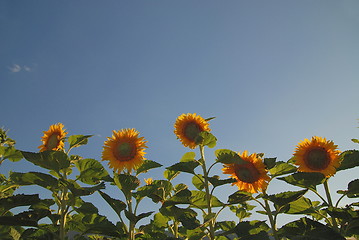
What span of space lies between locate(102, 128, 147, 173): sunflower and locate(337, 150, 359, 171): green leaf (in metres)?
2.60

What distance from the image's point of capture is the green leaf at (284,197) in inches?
142

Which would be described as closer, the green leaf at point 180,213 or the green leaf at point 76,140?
the green leaf at point 180,213

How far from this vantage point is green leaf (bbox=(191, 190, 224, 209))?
3986mm

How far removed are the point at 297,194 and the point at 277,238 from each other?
1.90 feet

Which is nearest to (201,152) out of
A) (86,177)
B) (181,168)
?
(181,168)

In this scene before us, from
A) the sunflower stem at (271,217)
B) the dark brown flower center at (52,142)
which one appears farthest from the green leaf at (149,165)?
the sunflower stem at (271,217)

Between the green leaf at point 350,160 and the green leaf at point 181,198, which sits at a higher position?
the green leaf at point 350,160

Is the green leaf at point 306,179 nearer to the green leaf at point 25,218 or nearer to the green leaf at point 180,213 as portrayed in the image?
the green leaf at point 180,213

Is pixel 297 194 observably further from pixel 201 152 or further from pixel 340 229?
pixel 201 152

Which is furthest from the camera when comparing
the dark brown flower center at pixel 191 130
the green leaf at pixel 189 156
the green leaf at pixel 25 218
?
the dark brown flower center at pixel 191 130

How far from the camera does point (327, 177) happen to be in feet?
12.7

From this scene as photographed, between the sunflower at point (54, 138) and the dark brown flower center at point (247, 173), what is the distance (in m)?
2.48

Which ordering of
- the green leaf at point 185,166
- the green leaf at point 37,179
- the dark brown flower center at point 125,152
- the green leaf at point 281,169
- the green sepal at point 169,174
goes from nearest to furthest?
the green leaf at point 37,179 → the green leaf at point 281,169 → the green leaf at point 185,166 → the dark brown flower center at point 125,152 → the green sepal at point 169,174

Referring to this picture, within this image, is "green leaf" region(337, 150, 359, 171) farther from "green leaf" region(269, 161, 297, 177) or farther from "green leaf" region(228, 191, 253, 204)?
"green leaf" region(228, 191, 253, 204)
